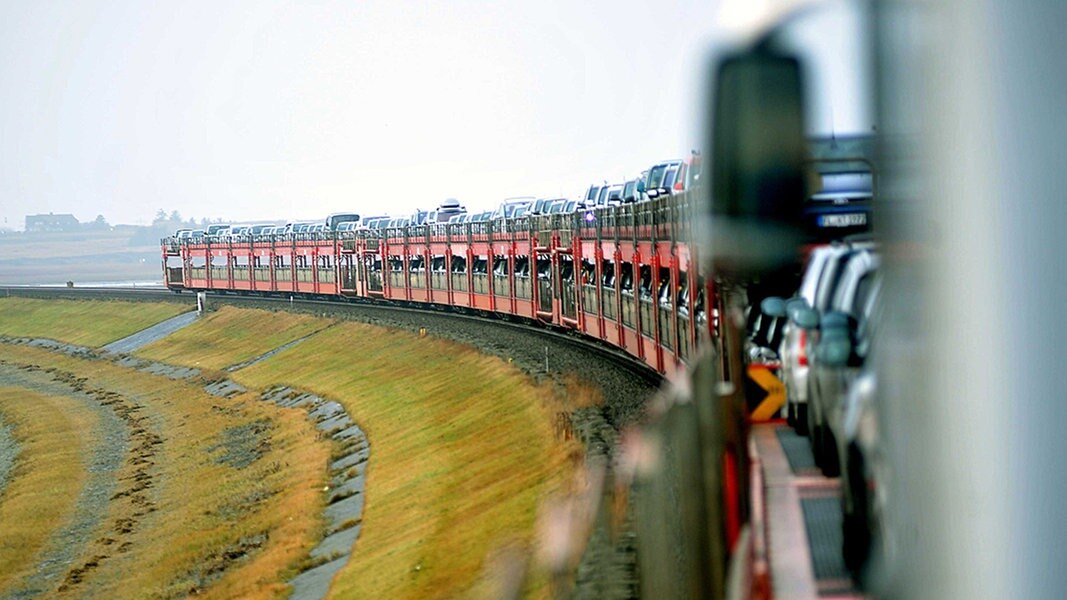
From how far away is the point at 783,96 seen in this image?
2773 millimetres

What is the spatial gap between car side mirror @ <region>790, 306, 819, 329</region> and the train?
2.78m

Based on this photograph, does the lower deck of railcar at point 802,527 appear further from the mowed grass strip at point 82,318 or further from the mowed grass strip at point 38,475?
the mowed grass strip at point 82,318

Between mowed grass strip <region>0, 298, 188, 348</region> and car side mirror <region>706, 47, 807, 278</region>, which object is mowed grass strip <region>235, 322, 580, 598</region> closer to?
car side mirror <region>706, 47, 807, 278</region>

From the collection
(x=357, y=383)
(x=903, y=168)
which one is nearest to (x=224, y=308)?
(x=357, y=383)

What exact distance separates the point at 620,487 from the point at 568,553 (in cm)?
154

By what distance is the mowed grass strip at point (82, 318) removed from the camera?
89.9 m

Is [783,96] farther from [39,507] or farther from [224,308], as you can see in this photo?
[224,308]

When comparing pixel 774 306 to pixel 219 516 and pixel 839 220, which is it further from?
pixel 219 516

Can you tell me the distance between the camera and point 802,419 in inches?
159

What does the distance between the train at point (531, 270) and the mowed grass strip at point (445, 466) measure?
7.43 feet

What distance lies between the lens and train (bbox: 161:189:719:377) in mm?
19094

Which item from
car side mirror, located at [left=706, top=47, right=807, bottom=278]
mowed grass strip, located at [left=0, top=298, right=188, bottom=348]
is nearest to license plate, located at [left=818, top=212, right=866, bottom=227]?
car side mirror, located at [left=706, top=47, right=807, bottom=278]

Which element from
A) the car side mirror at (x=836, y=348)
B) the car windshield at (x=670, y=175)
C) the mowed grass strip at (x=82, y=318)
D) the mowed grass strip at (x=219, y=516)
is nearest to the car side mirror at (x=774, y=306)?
the car side mirror at (x=836, y=348)

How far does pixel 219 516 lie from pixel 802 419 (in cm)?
2997
